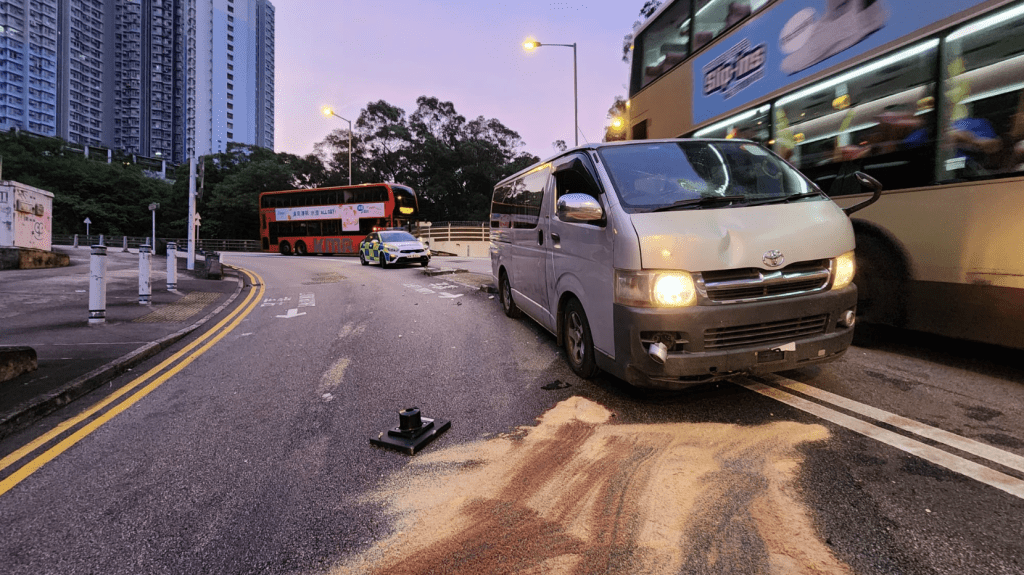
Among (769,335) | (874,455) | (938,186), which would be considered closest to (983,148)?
(938,186)

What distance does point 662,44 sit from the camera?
825 cm

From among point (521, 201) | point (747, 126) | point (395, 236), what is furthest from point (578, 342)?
point (395, 236)

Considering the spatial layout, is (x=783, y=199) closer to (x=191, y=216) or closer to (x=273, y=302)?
(x=273, y=302)

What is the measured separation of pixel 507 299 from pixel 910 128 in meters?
5.13

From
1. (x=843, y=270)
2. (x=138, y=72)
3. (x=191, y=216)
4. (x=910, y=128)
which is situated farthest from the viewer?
(x=138, y=72)

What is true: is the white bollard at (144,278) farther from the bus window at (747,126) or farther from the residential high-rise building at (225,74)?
the residential high-rise building at (225,74)

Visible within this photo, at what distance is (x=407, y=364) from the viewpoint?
5371 millimetres

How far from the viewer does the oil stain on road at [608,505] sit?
6.93 ft

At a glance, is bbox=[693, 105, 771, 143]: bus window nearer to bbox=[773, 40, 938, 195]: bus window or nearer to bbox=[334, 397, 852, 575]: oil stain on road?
bbox=[773, 40, 938, 195]: bus window

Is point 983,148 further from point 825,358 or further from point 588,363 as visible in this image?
point 588,363

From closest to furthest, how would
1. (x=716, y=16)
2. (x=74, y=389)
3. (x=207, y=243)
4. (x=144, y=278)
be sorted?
(x=74, y=389), (x=716, y=16), (x=144, y=278), (x=207, y=243)

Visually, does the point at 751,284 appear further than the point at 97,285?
No

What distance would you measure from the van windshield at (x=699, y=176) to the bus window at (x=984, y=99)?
4.12ft

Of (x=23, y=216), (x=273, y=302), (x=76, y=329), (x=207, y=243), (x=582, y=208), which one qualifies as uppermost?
(x=207, y=243)
